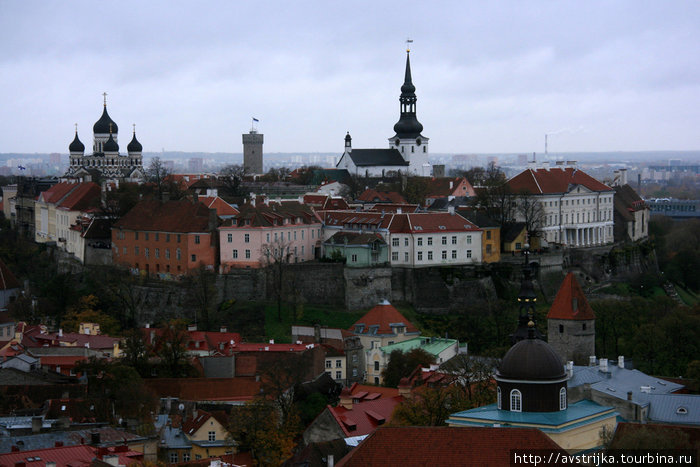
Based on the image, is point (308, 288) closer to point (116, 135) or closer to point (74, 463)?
point (74, 463)

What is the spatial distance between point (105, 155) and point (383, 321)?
6919 cm

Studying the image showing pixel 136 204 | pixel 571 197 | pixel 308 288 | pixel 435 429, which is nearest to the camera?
pixel 435 429

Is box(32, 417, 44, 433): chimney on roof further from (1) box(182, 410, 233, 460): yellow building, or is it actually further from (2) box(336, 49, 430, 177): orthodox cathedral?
(2) box(336, 49, 430, 177): orthodox cathedral

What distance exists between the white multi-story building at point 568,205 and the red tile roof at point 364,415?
3539cm

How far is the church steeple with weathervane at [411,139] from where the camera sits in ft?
385

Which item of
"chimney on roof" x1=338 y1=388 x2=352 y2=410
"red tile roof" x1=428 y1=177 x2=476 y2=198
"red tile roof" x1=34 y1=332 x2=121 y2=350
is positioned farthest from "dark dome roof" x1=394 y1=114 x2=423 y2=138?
"chimney on roof" x1=338 y1=388 x2=352 y2=410

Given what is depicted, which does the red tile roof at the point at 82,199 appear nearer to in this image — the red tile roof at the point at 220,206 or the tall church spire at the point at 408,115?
the red tile roof at the point at 220,206

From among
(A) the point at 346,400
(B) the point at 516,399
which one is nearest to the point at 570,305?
(A) the point at 346,400

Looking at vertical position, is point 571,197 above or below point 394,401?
above

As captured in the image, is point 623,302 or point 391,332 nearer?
point 391,332

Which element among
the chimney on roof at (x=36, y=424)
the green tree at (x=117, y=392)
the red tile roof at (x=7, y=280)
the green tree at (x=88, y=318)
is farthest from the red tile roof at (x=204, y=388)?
the red tile roof at (x=7, y=280)

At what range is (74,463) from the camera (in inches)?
1484

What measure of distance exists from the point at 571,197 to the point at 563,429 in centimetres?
5019

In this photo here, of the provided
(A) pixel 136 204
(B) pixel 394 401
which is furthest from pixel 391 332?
(A) pixel 136 204
